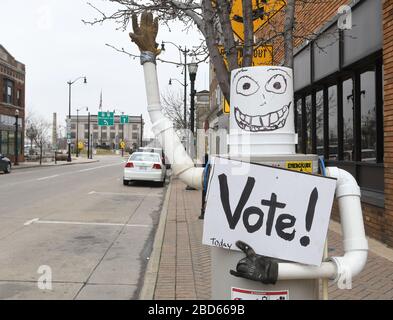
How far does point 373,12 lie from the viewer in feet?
25.7

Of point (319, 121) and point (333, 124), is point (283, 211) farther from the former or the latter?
point (319, 121)

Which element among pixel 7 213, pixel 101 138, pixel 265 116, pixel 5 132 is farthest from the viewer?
pixel 101 138

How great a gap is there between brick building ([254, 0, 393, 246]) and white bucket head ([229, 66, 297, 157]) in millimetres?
3689

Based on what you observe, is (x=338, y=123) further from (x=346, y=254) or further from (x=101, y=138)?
(x=101, y=138)

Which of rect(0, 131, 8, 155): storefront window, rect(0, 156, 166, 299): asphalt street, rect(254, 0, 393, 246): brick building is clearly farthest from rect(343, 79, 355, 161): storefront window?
rect(0, 131, 8, 155): storefront window

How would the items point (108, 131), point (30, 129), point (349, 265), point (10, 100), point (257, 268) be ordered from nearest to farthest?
point (257, 268)
point (349, 265)
point (10, 100)
point (30, 129)
point (108, 131)

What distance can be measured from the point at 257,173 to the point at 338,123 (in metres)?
8.13

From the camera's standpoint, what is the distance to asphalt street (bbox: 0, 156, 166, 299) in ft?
18.5

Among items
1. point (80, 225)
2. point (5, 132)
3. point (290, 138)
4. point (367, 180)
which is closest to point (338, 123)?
point (367, 180)

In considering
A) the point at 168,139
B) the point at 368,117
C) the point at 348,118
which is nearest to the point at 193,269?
the point at 168,139

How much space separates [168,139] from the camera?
3061 millimetres

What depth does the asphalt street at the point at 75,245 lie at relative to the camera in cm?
564

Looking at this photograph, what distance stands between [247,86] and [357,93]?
6998mm

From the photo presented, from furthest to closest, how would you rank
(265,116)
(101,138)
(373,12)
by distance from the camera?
(101,138) < (373,12) < (265,116)
